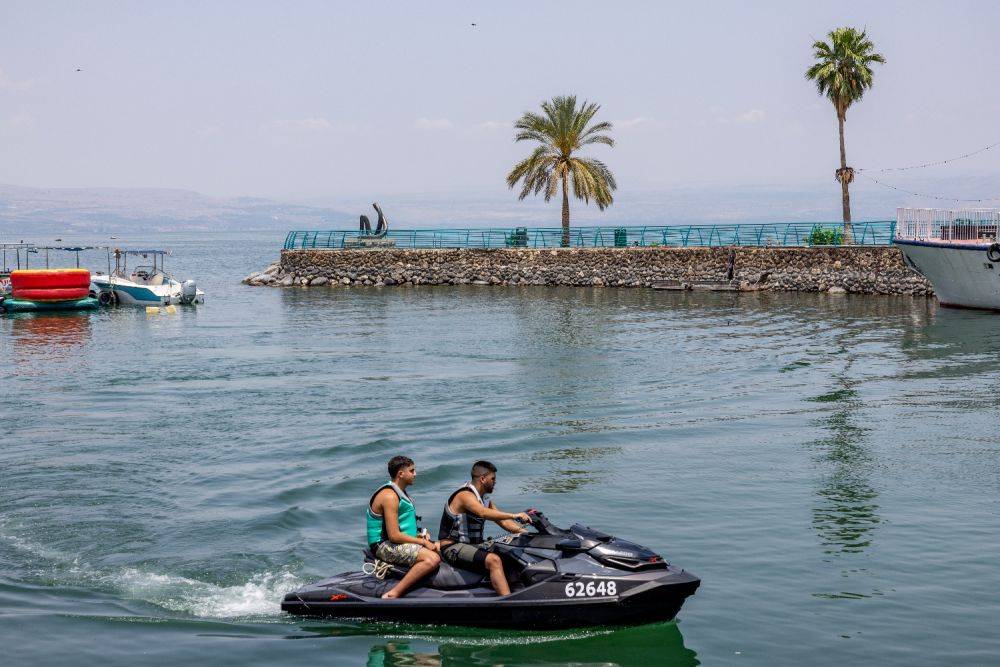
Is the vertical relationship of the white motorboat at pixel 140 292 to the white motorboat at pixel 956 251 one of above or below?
below

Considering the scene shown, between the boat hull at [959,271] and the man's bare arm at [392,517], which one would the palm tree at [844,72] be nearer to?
the boat hull at [959,271]

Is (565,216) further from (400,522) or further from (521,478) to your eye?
(400,522)

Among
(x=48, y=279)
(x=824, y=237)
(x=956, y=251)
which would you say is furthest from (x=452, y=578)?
(x=824, y=237)

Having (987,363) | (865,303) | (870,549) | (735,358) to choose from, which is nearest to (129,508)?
(870,549)

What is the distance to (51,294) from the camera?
53.6 metres

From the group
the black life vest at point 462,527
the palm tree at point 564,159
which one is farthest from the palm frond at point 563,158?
the black life vest at point 462,527

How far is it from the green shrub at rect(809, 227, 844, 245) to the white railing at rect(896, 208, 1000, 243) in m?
8.87

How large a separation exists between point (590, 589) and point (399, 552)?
6.92 ft

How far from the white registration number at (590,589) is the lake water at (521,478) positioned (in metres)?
0.64

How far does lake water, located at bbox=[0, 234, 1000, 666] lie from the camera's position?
12.8m

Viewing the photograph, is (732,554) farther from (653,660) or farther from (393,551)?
(393,551)

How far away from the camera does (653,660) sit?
12172mm

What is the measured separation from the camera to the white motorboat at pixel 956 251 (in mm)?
48562

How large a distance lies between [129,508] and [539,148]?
5479 cm
